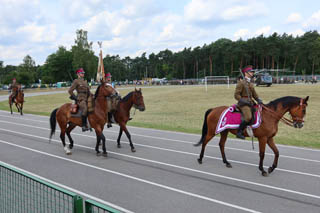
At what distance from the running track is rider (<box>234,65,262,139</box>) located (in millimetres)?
1389

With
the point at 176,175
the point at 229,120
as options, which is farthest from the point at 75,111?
the point at 229,120

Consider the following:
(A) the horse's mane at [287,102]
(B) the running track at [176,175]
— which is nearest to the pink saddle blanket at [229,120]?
(A) the horse's mane at [287,102]

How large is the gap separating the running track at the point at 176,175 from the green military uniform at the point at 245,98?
159cm

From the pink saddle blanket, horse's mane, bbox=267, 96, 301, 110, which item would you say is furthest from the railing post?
horse's mane, bbox=267, 96, 301, 110

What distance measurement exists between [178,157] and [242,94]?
3005 mm

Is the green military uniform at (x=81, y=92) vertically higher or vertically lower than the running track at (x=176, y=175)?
higher

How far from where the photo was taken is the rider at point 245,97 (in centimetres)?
707

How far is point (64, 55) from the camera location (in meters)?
97.2

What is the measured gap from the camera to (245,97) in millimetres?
7242

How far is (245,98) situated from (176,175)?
9.29 ft

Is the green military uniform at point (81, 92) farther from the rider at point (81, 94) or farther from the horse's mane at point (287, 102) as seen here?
the horse's mane at point (287, 102)

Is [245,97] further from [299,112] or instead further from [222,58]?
[222,58]

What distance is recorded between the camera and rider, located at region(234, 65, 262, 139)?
707 cm

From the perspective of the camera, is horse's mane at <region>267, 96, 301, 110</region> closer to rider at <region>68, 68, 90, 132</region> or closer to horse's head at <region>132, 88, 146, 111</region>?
horse's head at <region>132, 88, 146, 111</region>
